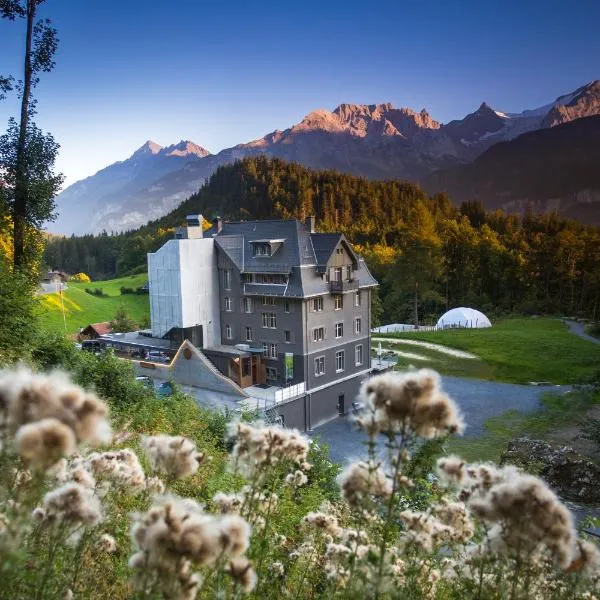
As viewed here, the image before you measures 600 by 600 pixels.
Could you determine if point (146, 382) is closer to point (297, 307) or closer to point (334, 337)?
point (297, 307)

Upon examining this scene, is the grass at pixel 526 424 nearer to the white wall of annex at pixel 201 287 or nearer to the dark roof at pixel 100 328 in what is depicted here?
the white wall of annex at pixel 201 287

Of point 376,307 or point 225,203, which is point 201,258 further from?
point 225,203

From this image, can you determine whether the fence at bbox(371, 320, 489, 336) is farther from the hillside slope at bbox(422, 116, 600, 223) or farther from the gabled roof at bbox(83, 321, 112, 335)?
the hillside slope at bbox(422, 116, 600, 223)

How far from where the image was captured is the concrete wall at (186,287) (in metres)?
35.3

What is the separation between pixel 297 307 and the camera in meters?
32.5

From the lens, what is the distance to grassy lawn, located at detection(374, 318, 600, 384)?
44.8 metres

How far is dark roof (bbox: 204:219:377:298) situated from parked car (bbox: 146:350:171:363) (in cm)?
747

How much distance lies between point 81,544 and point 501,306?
77.6m

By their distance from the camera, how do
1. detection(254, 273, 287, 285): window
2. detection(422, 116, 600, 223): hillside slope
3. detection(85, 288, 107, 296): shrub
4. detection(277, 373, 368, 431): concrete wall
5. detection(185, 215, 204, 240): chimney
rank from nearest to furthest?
detection(277, 373, 368, 431): concrete wall
detection(254, 273, 287, 285): window
detection(185, 215, 204, 240): chimney
detection(85, 288, 107, 296): shrub
detection(422, 116, 600, 223): hillside slope

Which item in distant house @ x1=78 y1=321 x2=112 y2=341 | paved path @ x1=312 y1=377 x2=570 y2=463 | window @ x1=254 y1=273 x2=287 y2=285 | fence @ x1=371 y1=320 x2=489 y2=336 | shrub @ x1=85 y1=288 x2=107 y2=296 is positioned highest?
window @ x1=254 y1=273 x2=287 y2=285

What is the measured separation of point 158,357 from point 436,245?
43931 mm

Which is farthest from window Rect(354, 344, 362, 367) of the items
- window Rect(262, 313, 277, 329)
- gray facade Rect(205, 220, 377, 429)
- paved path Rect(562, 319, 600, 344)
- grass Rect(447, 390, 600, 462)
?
paved path Rect(562, 319, 600, 344)

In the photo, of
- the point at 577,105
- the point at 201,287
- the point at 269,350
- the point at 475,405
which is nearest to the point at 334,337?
the point at 269,350

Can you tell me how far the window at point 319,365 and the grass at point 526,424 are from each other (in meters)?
9.18
